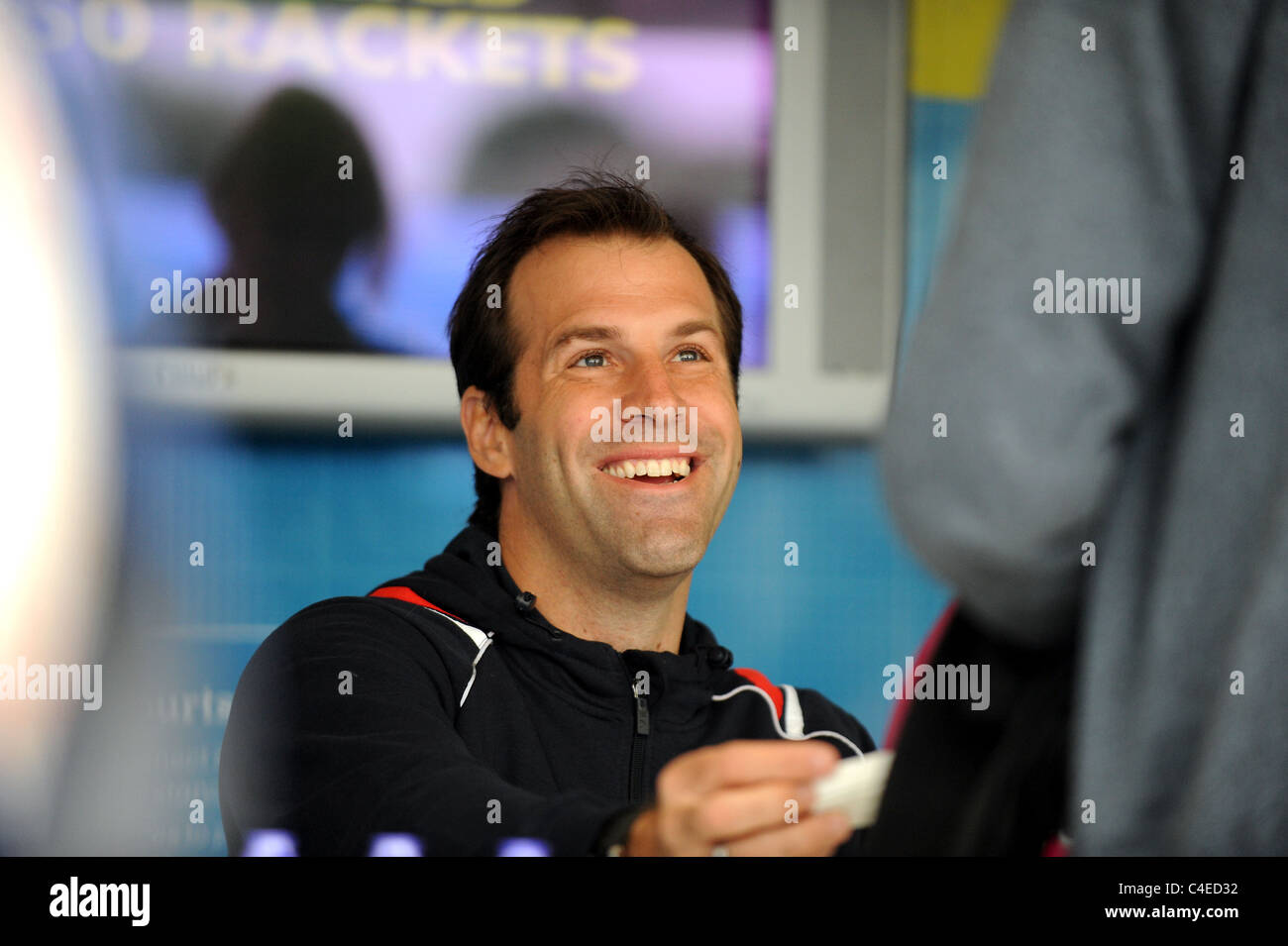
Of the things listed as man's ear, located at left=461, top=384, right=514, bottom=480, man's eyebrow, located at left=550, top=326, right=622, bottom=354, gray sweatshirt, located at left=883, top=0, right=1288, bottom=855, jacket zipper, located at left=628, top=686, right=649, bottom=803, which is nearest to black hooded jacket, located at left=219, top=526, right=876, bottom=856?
jacket zipper, located at left=628, top=686, right=649, bottom=803

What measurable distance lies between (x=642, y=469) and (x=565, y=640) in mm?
208

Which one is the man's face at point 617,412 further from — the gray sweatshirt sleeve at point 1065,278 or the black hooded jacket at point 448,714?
the gray sweatshirt sleeve at point 1065,278

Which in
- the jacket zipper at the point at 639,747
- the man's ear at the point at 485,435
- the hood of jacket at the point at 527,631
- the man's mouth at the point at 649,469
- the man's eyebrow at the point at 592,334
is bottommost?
the jacket zipper at the point at 639,747

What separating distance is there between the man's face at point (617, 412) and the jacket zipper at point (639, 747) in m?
0.16

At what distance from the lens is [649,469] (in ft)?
4.43

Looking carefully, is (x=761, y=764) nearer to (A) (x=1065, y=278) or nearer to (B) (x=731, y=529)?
(A) (x=1065, y=278)

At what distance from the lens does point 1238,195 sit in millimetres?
640

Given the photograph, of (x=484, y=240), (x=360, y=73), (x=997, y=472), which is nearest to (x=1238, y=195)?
(x=997, y=472)

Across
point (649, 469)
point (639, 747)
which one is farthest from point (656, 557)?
point (639, 747)

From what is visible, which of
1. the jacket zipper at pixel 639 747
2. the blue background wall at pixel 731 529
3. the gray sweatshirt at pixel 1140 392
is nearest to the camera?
the gray sweatshirt at pixel 1140 392

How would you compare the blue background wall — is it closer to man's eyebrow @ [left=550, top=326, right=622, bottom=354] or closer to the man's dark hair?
the man's dark hair

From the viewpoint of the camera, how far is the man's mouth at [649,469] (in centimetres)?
135

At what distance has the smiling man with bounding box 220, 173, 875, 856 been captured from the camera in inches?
38.1

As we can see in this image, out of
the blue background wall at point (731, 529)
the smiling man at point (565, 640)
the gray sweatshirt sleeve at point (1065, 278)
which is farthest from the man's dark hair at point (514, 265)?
the gray sweatshirt sleeve at point (1065, 278)
